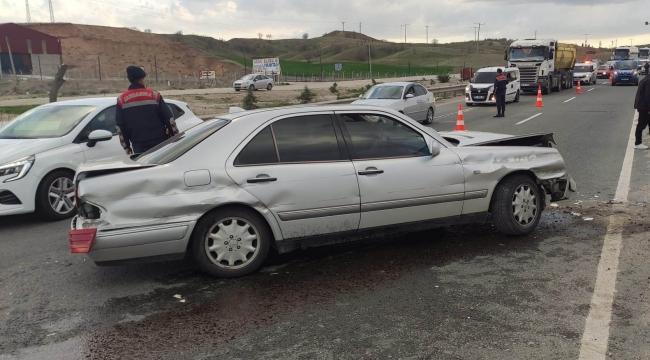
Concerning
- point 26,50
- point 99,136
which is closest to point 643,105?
point 99,136

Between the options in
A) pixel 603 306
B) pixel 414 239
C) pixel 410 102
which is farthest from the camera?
pixel 410 102

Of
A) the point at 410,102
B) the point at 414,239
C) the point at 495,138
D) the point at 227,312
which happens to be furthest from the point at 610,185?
the point at 410,102

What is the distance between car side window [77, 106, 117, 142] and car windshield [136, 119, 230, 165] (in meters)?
2.48

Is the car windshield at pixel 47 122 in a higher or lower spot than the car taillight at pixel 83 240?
higher

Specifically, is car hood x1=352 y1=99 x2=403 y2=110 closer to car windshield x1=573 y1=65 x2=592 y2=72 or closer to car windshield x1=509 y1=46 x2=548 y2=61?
car windshield x1=509 y1=46 x2=548 y2=61

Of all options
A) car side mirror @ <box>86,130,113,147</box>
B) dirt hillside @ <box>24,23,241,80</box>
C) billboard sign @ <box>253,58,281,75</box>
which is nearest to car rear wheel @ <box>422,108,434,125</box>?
car side mirror @ <box>86,130,113,147</box>

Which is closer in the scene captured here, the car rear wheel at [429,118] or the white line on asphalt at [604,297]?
the white line on asphalt at [604,297]

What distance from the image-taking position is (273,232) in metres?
4.73

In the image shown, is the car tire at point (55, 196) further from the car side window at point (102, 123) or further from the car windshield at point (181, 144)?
the car windshield at point (181, 144)

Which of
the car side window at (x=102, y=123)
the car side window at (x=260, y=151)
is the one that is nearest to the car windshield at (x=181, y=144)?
the car side window at (x=260, y=151)

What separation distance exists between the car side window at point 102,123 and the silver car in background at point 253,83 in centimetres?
3870

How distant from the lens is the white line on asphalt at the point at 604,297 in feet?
11.3

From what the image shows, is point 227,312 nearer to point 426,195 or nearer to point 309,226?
point 309,226

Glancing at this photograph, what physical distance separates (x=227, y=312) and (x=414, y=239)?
2.32 m
